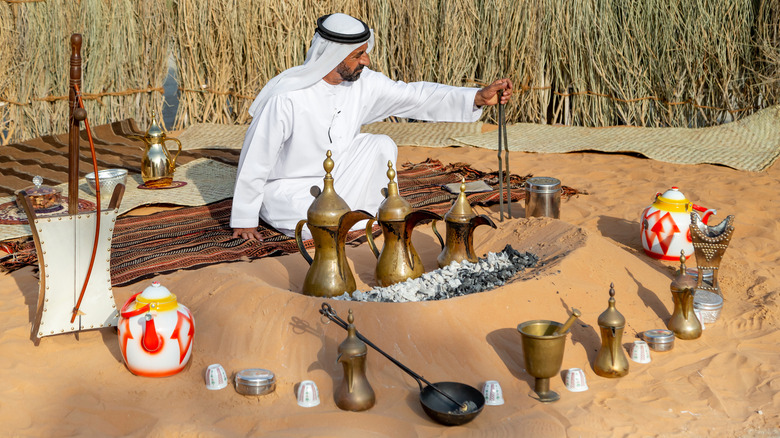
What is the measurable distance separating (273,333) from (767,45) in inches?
194

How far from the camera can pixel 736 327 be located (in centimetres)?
307

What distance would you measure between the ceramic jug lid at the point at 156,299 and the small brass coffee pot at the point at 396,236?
0.88m

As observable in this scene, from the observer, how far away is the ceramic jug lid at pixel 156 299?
8.42ft

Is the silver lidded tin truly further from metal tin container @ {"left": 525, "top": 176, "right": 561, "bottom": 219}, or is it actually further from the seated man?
metal tin container @ {"left": 525, "top": 176, "right": 561, "bottom": 219}

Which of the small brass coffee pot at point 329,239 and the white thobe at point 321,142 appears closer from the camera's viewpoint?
the small brass coffee pot at point 329,239

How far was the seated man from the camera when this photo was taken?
388 cm

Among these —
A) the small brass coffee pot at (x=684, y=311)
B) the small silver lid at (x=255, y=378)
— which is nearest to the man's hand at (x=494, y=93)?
the small brass coffee pot at (x=684, y=311)

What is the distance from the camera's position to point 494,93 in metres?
3.88

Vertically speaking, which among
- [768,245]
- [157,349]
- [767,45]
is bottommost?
[768,245]

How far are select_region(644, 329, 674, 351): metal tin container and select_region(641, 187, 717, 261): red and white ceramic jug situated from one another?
94cm

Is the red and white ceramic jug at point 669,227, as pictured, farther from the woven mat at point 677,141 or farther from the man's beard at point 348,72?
the woven mat at point 677,141

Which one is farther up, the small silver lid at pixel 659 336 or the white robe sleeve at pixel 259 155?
the white robe sleeve at pixel 259 155

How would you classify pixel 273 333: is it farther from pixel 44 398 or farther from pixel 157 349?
pixel 44 398

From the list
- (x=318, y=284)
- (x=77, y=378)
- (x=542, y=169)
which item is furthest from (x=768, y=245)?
(x=77, y=378)
